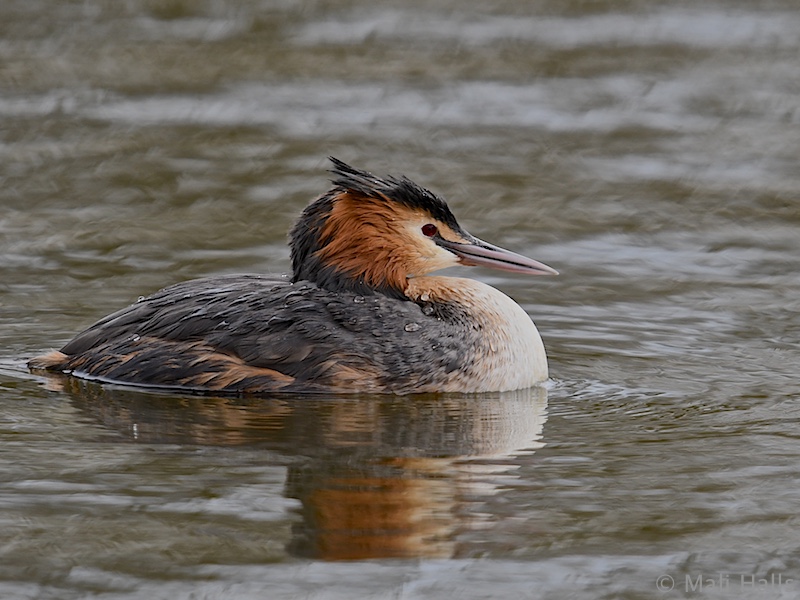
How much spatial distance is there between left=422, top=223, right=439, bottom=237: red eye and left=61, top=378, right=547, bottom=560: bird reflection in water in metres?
0.83

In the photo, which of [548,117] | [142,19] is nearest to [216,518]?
[548,117]

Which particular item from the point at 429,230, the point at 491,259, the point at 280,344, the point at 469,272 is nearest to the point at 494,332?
the point at 491,259

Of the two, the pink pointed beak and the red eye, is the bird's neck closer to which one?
the pink pointed beak

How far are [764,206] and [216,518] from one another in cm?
669

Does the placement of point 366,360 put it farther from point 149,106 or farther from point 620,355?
point 149,106

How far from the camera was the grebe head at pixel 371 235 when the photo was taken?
8.25 meters

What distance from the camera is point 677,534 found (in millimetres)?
6102

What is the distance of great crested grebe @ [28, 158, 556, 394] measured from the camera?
26.4 feet

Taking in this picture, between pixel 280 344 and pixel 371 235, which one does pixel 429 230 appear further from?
pixel 280 344

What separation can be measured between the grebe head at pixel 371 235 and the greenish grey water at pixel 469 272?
0.72m

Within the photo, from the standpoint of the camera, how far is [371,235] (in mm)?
8266

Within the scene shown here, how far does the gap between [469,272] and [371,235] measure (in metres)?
2.82
